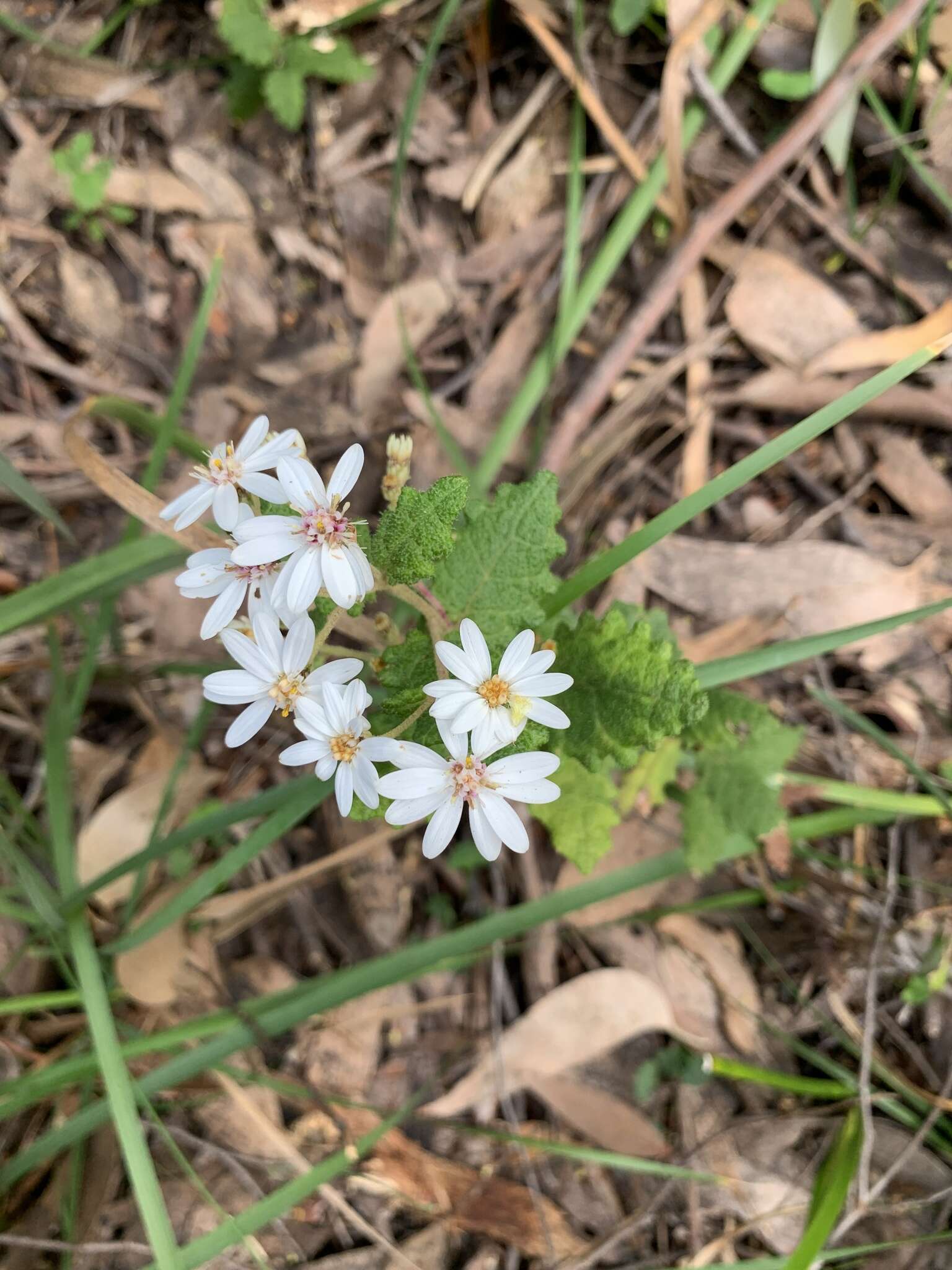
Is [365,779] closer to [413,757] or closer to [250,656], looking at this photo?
[413,757]

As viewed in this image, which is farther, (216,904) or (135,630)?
(135,630)

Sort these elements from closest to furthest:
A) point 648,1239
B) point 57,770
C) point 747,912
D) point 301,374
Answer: point 57,770 < point 648,1239 < point 747,912 < point 301,374

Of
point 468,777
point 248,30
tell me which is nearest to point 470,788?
point 468,777

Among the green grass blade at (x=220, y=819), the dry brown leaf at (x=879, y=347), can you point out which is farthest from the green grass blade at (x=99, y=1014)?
the dry brown leaf at (x=879, y=347)

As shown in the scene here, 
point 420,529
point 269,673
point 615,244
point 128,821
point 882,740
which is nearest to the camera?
point 420,529

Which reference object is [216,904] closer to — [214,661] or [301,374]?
[214,661]

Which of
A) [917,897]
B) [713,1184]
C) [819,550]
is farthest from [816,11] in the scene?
[713,1184]
